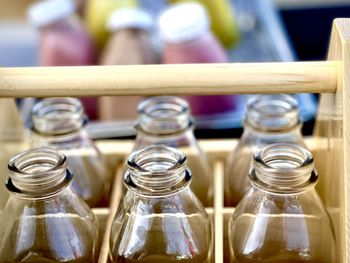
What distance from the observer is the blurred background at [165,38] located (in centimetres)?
75

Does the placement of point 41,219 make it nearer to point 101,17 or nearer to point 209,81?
point 209,81

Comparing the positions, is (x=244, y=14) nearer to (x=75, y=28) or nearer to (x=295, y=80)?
(x=75, y=28)

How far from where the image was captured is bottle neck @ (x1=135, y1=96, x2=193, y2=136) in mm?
497

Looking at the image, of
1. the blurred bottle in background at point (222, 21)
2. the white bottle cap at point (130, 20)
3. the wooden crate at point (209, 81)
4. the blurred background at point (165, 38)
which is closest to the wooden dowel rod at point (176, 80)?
the wooden crate at point (209, 81)

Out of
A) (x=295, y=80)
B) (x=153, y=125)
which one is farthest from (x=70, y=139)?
(x=295, y=80)

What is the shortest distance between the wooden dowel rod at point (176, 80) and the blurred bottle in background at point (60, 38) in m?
0.39

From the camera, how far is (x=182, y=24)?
0.75 metres

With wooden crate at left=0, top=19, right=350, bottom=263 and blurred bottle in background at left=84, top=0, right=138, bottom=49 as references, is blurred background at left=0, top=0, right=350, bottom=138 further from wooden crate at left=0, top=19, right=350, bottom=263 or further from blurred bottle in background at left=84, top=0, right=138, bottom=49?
wooden crate at left=0, top=19, right=350, bottom=263

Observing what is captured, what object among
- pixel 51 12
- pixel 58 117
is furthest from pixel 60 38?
pixel 58 117

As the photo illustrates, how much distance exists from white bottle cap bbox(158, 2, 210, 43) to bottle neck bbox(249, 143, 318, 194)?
1.15ft

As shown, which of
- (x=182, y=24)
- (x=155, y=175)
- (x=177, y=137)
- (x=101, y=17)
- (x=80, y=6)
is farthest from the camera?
(x=80, y=6)

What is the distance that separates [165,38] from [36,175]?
0.39 meters

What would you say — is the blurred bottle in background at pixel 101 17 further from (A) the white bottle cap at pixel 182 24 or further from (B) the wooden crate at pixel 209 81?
(B) the wooden crate at pixel 209 81

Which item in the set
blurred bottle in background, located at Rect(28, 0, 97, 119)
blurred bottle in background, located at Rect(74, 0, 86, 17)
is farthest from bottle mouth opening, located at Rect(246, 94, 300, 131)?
blurred bottle in background, located at Rect(74, 0, 86, 17)
